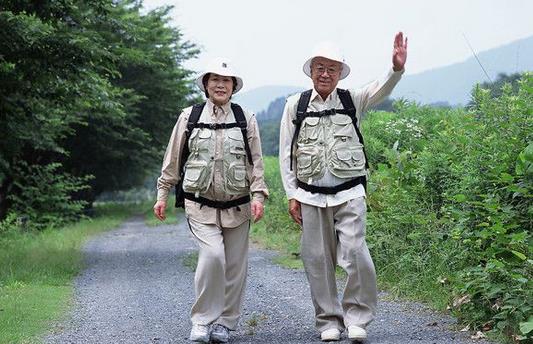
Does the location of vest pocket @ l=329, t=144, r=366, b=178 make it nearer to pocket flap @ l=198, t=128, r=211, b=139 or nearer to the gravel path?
pocket flap @ l=198, t=128, r=211, b=139

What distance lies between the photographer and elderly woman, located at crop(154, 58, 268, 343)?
22.4 feet

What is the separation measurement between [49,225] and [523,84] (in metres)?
20.7

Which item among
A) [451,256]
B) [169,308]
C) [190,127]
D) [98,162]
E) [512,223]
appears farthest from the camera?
[98,162]

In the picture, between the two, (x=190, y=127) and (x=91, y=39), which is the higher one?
(x=91, y=39)

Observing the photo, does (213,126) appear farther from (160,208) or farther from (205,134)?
(160,208)

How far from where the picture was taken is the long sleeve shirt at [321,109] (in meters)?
6.63

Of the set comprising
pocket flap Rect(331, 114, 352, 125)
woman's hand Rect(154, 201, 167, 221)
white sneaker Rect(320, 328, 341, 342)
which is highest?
pocket flap Rect(331, 114, 352, 125)

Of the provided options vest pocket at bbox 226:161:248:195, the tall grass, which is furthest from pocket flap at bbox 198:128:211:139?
the tall grass

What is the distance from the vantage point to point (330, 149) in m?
6.61

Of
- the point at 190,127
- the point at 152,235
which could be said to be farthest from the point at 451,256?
the point at 152,235

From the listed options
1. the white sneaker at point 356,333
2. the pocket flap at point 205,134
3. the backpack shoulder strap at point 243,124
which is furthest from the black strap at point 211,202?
the white sneaker at point 356,333

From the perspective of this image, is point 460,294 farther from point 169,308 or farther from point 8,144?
point 8,144

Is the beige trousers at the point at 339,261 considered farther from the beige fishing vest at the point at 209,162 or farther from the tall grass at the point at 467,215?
the tall grass at the point at 467,215

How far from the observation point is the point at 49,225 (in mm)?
Result: 25656
